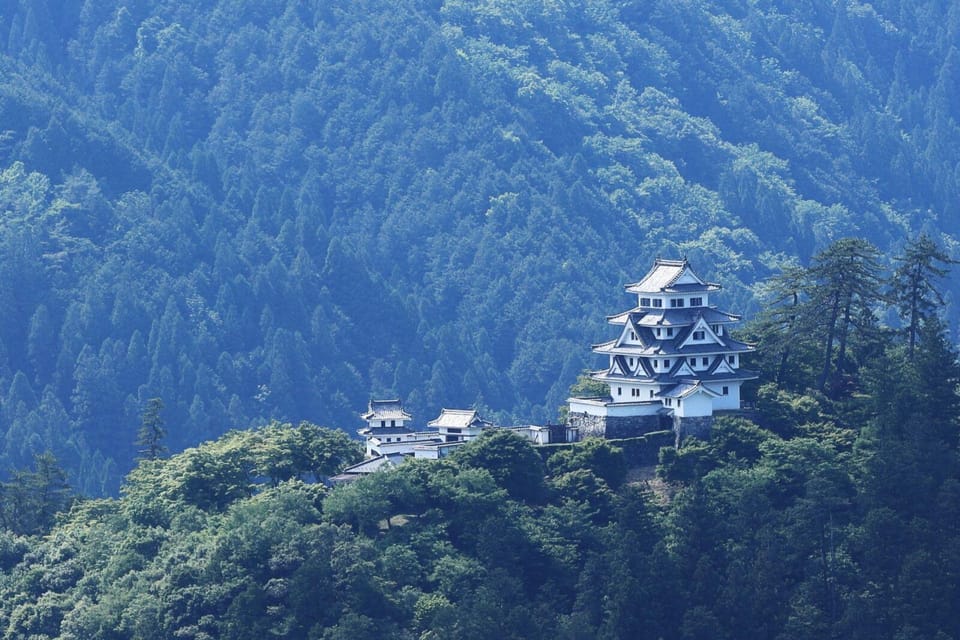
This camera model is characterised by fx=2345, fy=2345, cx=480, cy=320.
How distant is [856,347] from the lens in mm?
80062

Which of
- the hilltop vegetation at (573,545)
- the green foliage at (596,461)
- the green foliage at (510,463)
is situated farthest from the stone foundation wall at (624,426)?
the green foliage at (510,463)

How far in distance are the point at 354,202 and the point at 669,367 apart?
104991 millimetres

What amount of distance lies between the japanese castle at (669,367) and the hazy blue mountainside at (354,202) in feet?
190

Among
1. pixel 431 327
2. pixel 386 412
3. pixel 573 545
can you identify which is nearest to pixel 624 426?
pixel 573 545

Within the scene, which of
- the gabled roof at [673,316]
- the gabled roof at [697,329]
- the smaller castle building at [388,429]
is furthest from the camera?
the smaller castle building at [388,429]

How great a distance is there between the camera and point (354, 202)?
18000cm

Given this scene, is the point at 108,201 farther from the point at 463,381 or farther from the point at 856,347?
the point at 856,347

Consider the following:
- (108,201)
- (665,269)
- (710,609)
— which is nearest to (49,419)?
(108,201)

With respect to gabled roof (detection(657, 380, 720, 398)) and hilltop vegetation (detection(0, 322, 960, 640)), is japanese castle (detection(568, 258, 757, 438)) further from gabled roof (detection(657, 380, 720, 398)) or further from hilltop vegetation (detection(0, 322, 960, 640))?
hilltop vegetation (detection(0, 322, 960, 640))

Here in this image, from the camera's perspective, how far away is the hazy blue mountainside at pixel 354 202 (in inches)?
5925

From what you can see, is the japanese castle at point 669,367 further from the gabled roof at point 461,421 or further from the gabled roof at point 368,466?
the gabled roof at point 368,466

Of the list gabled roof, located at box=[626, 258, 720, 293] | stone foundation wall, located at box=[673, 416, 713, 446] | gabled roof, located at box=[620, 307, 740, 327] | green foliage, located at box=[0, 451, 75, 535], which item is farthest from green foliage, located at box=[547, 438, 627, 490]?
green foliage, located at box=[0, 451, 75, 535]

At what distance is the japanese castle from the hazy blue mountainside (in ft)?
190

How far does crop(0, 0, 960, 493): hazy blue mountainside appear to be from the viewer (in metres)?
150
